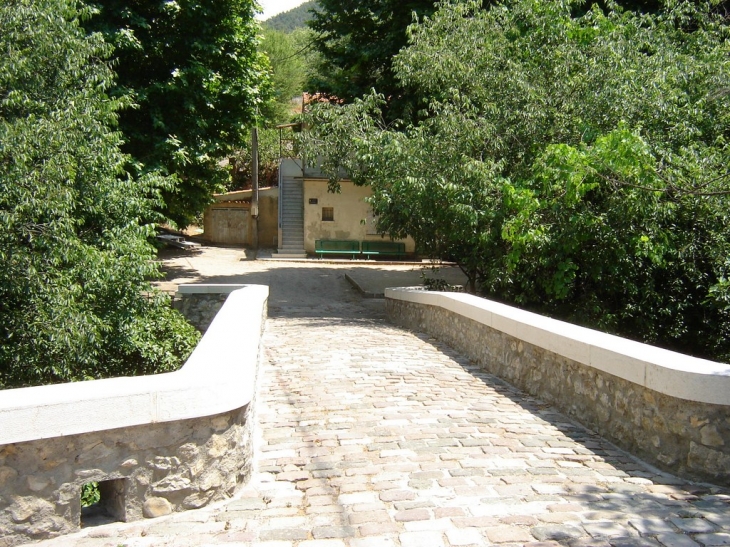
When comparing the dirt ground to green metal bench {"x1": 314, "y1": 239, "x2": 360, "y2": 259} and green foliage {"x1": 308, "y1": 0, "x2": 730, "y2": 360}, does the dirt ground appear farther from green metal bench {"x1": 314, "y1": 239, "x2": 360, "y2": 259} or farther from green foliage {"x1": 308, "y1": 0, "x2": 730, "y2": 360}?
green foliage {"x1": 308, "y1": 0, "x2": 730, "y2": 360}

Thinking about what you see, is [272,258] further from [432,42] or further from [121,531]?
[121,531]

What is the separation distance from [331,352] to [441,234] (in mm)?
4714

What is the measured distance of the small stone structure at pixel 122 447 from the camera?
3.42m

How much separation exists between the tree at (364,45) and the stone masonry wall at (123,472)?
51.2ft

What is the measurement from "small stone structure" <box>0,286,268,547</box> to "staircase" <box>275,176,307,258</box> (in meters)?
24.1

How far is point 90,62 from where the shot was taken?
425 inches

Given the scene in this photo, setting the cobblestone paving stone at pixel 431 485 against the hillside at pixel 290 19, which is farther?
the hillside at pixel 290 19

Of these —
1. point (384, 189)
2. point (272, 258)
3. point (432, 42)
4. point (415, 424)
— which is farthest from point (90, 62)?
point (272, 258)

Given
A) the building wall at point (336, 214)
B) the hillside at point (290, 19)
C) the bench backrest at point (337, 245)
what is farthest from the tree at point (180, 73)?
the hillside at point (290, 19)

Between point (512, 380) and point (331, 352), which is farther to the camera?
point (331, 352)

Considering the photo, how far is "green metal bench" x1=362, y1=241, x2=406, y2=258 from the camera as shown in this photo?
28422mm

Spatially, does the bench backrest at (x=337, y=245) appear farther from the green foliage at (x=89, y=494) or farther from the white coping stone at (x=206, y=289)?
the green foliage at (x=89, y=494)

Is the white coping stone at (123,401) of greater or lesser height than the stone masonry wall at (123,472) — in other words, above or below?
above

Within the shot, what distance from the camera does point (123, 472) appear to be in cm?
371
